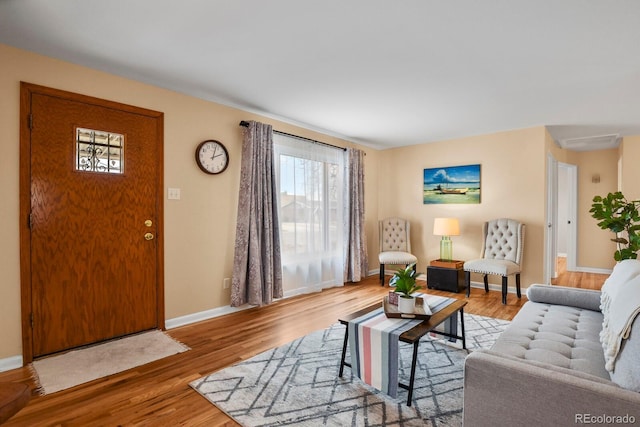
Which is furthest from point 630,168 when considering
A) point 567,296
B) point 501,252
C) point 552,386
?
point 552,386

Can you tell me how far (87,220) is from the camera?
285 cm

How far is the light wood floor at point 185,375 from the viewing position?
1936 millimetres

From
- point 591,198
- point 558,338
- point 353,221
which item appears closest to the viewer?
point 558,338

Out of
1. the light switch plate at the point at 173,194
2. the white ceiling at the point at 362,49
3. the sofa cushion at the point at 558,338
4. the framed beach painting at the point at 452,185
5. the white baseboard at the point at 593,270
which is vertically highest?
the white ceiling at the point at 362,49

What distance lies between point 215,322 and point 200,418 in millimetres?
1679

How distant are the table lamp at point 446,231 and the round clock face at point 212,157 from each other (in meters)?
3.25

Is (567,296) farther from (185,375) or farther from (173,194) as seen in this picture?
(173,194)

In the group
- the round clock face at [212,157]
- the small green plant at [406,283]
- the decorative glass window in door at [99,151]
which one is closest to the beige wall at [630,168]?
the small green plant at [406,283]

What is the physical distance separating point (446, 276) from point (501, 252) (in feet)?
2.78

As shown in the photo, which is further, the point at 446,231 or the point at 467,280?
the point at 446,231

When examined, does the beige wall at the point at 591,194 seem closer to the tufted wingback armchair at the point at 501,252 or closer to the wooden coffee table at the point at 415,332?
the tufted wingback armchair at the point at 501,252

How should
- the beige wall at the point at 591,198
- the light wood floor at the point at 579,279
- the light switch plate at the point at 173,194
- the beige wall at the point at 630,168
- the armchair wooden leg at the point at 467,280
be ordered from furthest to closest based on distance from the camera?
the beige wall at the point at 591,198
the light wood floor at the point at 579,279
the beige wall at the point at 630,168
the armchair wooden leg at the point at 467,280
the light switch plate at the point at 173,194

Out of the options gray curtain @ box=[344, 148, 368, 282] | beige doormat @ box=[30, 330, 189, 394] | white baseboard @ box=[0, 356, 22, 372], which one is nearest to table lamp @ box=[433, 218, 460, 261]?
gray curtain @ box=[344, 148, 368, 282]

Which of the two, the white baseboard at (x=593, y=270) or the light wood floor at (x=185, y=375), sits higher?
the white baseboard at (x=593, y=270)
